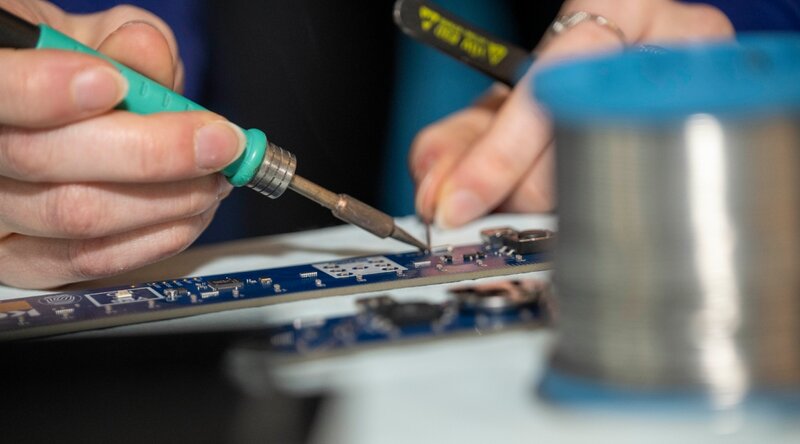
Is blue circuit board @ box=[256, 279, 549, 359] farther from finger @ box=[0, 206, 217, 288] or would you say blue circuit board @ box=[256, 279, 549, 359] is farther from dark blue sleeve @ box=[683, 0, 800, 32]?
dark blue sleeve @ box=[683, 0, 800, 32]

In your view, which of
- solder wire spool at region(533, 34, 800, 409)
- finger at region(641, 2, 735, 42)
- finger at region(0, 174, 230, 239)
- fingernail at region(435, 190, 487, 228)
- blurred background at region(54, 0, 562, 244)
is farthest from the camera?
blurred background at region(54, 0, 562, 244)

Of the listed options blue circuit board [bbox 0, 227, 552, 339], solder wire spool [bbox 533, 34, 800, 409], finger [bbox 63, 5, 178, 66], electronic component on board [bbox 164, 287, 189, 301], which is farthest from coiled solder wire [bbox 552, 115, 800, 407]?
finger [bbox 63, 5, 178, 66]

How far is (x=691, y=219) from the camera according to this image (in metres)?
0.50

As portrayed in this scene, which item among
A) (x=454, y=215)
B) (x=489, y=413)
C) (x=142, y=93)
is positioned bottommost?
(x=489, y=413)

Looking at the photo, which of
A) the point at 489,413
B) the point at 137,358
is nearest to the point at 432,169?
the point at 137,358

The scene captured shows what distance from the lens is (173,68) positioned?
110cm

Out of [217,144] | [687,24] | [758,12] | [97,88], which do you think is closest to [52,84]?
[97,88]

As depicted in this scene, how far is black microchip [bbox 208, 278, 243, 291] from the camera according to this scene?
2.84ft

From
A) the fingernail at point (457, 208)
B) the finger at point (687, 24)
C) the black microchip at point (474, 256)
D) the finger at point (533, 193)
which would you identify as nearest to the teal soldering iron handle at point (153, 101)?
the black microchip at point (474, 256)

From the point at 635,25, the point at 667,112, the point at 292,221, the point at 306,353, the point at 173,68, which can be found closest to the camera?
the point at 667,112

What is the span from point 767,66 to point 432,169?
81 centimetres

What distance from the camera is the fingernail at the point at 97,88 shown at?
0.82 m

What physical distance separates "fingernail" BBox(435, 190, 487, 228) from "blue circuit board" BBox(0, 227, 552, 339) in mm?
181

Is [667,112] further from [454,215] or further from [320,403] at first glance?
[454,215]
